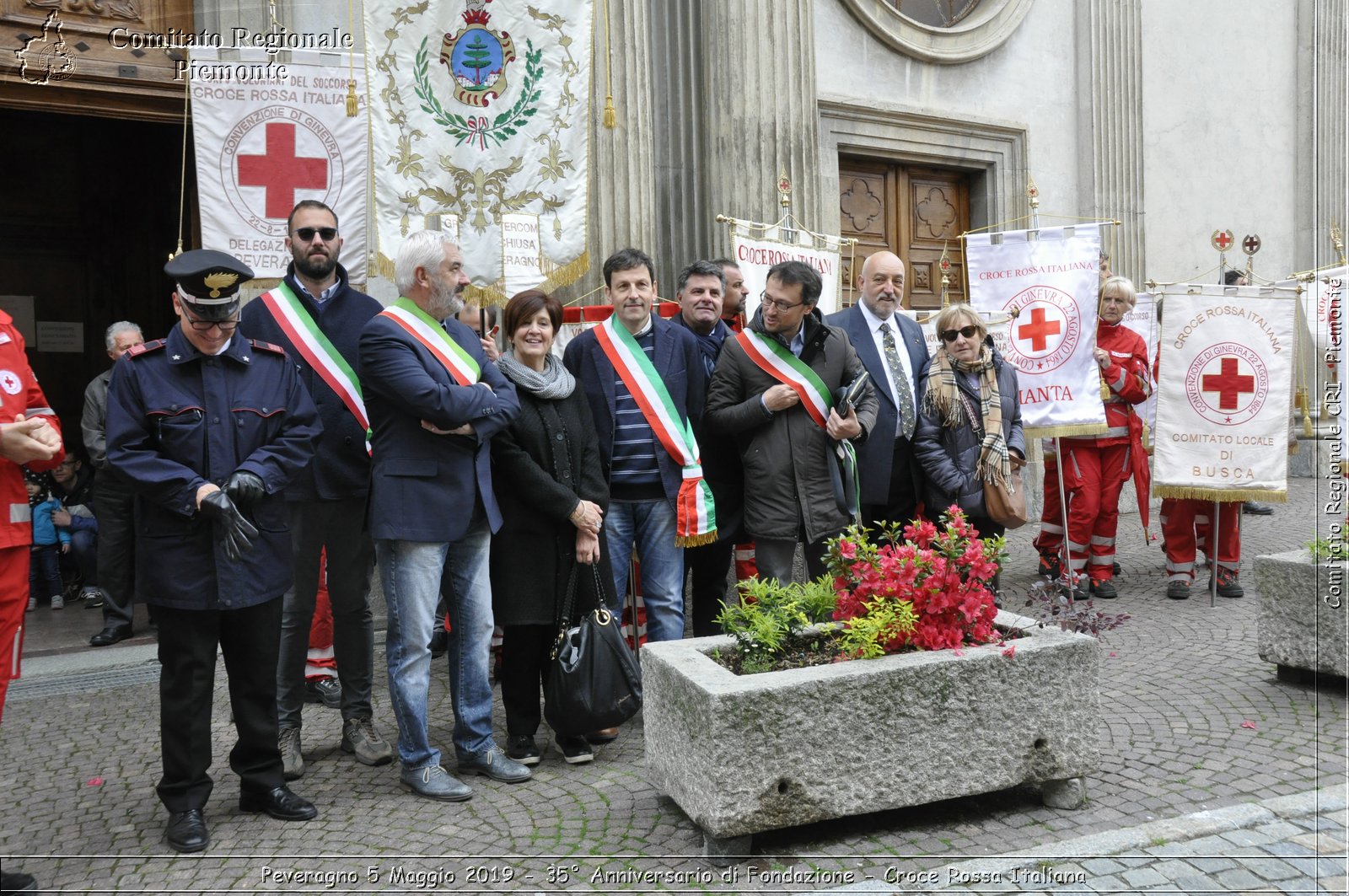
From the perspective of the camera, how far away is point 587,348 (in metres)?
4.95

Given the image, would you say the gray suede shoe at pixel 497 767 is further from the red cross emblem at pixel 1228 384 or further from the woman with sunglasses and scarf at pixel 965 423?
the red cross emblem at pixel 1228 384

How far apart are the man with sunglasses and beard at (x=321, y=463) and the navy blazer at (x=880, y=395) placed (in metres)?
2.43

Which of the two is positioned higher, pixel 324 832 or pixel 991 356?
pixel 991 356

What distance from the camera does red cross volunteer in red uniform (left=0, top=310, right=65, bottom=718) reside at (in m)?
3.45

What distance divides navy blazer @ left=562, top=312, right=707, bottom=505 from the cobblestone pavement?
119 centimetres

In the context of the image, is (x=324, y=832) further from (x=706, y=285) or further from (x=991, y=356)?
(x=991, y=356)

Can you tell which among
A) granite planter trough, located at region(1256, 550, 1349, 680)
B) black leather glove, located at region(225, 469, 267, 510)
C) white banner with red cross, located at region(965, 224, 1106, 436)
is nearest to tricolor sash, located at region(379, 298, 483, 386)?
black leather glove, located at region(225, 469, 267, 510)

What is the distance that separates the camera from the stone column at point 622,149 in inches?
324

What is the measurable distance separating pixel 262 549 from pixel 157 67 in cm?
472

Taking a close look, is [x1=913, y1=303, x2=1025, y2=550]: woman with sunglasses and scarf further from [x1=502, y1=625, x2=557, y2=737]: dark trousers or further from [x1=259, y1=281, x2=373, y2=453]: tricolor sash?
[x1=259, y1=281, x2=373, y2=453]: tricolor sash

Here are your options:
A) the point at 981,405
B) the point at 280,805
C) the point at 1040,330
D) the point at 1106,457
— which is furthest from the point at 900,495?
the point at 280,805

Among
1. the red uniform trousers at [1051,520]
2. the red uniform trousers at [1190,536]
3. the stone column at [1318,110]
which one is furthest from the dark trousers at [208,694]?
the stone column at [1318,110]

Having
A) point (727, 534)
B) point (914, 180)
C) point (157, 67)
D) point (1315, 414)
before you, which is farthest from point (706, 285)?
point (1315, 414)

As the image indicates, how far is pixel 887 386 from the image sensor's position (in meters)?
5.58
